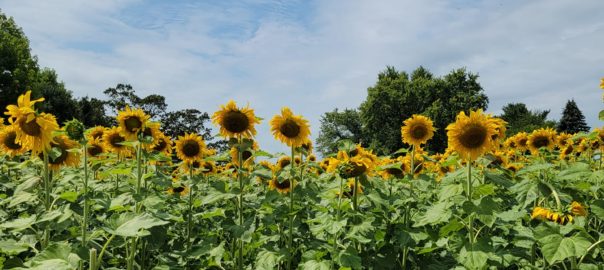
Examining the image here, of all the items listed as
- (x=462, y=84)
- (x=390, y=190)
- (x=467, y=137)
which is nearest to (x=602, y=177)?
(x=467, y=137)

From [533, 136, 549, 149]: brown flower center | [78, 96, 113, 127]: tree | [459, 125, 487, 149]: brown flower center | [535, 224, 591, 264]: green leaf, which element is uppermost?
[78, 96, 113, 127]: tree

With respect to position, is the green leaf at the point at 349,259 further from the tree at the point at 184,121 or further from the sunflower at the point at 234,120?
the tree at the point at 184,121

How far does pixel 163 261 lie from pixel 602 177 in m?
3.65

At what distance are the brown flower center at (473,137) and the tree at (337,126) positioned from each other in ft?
167

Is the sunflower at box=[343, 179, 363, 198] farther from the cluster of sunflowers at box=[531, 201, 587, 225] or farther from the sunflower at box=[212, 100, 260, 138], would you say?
the cluster of sunflowers at box=[531, 201, 587, 225]

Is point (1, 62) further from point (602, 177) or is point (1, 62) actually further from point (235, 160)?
point (602, 177)

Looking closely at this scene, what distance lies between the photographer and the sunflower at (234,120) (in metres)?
4.88

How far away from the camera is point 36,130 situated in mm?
3840

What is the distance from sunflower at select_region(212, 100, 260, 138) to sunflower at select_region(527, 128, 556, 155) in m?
6.15

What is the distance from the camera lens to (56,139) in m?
4.48

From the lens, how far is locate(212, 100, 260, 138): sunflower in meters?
4.88

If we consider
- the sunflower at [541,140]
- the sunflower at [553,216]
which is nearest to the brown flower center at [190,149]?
the sunflower at [553,216]

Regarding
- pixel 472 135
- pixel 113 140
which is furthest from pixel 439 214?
pixel 113 140

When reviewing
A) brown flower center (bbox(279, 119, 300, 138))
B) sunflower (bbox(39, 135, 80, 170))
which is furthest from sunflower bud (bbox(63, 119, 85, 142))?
brown flower center (bbox(279, 119, 300, 138))
